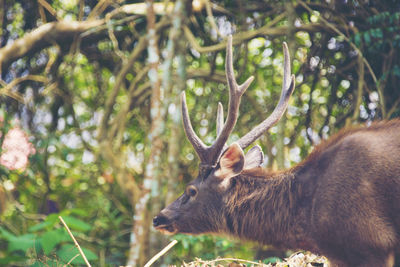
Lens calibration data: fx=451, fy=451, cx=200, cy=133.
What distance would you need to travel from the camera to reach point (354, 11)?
5258mm

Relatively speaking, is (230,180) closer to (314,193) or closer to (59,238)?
(314,193)

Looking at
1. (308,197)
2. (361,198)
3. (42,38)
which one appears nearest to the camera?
(361,198)

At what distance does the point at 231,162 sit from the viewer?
3037 millimetres

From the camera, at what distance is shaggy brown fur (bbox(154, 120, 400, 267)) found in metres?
2.52

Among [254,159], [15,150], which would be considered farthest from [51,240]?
[15,150]

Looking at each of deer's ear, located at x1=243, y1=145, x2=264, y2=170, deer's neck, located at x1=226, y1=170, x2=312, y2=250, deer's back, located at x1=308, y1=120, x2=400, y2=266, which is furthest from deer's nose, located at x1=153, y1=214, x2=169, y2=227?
deer's back, located at x1=308, y1=120, x2=400, y2=266

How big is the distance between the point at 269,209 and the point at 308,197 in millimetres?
289

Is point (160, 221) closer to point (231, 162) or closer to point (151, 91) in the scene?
point (231, 162)

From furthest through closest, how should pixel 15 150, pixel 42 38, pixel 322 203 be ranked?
pixel 42 38 → pixel 15 150 → pixel 322 203

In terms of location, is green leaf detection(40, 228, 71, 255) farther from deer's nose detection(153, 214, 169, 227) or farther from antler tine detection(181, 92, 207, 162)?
antler tine detection(181, 92, 207, 162)

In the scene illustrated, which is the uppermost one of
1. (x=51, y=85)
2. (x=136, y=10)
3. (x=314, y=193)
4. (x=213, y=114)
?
(x=136, y=10)

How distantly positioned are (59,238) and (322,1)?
14.1 ft

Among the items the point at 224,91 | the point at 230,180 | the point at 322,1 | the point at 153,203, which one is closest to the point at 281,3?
the point at 322,1

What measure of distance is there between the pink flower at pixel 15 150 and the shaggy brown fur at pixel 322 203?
2.28 metres
